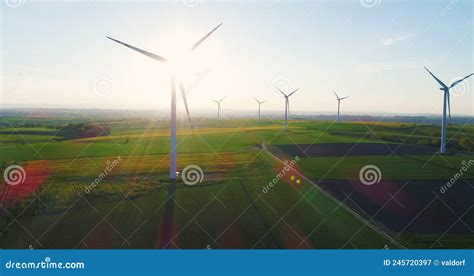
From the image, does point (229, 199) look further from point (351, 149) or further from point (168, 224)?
point (351, 149)

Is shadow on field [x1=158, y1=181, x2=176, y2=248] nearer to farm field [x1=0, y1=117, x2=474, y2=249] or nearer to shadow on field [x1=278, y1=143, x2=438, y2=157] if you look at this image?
farm field [x1=0, y1=117, x2=474, y2=249]

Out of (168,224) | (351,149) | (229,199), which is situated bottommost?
(168,224)

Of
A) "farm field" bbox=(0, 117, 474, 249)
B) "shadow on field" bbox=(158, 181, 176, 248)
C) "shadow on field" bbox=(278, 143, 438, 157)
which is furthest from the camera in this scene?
"shadow on field" bbox=(278, 143, 438, 157)

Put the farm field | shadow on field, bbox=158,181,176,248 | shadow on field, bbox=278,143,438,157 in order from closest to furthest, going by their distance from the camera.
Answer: shadow on field, bbox=158,181,176,248 < the farm field < shadow on field, bbox=278,143,438,157

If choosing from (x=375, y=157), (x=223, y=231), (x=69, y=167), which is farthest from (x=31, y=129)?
(x=375, y=157)

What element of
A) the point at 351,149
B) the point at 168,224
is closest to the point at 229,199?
the point at 168,224

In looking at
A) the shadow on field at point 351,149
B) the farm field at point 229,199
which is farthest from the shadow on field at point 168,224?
the shadow on field at point 351,149

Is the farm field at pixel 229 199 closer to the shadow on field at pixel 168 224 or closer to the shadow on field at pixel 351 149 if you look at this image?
the shadow on field at pixel 168 224

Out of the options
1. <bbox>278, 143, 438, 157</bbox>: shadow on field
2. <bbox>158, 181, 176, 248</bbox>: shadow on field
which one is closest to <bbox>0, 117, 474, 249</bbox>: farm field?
<bbox>158, 181, 176, 248</bbox>: shadow on field
